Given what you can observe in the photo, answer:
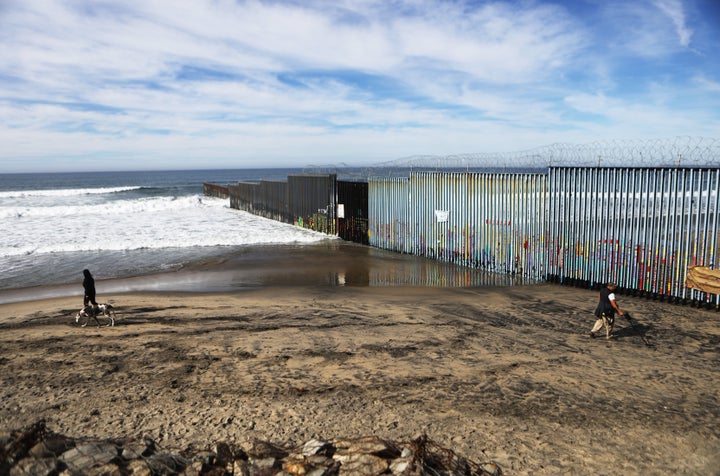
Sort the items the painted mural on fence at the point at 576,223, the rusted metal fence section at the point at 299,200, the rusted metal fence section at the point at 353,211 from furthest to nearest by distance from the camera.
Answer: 1. the rusted metal fence section at the point at 299,200
2. the rusted metal fence section at the point at 353,211
3. the painted mural on fence at the point at 576,223

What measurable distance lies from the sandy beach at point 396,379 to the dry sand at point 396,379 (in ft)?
0.10

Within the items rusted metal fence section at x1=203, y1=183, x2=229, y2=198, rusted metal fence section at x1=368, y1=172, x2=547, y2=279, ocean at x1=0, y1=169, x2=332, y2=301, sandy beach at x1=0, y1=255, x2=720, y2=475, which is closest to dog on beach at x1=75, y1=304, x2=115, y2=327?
sandy beach at x1=0, y1=255, x2=720, y2=475

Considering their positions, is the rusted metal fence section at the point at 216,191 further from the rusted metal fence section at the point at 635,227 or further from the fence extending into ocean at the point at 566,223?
the rusted metal fence section at the point at 635,227

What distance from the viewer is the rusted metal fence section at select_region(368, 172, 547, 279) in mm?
16031

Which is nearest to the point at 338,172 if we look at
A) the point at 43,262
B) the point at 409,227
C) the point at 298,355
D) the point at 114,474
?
the point at 409,227

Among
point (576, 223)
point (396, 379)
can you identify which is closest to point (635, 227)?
point (576, 223)

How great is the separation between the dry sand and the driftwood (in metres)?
0.60

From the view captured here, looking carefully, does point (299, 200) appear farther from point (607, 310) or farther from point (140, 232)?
point (607, 310)

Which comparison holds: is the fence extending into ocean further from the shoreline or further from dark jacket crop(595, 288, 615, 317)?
dark jacket crop(595, 288, 615, 317)

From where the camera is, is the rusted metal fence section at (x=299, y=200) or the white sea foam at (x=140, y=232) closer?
the white sea foam at (x=140, y=232)

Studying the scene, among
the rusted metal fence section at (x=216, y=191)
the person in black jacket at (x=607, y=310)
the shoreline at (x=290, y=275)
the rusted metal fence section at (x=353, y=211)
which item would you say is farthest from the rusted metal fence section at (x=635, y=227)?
the rusted metal fence section at (x=216, y=191)

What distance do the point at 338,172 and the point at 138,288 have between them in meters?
12.6

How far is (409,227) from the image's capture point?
21.0 metres

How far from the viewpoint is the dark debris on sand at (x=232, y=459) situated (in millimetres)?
5352
